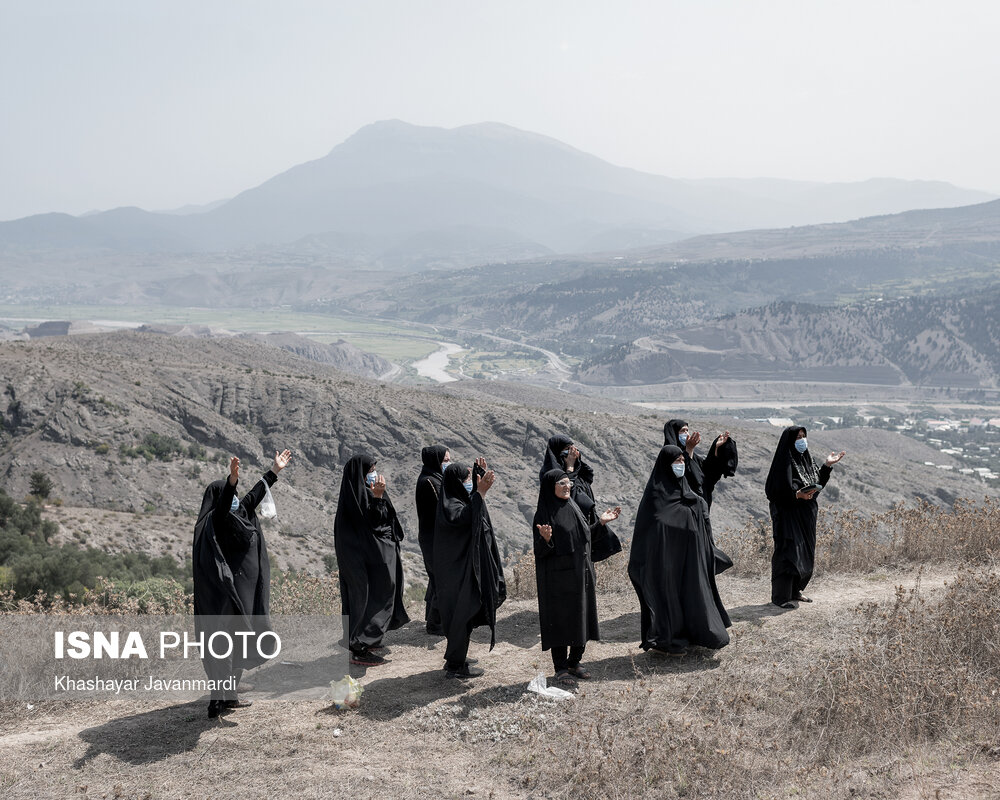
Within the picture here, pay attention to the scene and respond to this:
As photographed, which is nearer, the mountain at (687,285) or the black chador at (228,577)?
the black chador at (228,577)

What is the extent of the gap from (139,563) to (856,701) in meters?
13.0

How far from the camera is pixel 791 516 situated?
7359 mm

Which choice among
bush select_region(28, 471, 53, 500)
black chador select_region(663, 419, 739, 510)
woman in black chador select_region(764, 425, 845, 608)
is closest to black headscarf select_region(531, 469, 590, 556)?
black chador select_region(663, 419, 739, 510)

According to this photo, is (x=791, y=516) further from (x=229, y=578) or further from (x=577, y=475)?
(x=229, y=578)

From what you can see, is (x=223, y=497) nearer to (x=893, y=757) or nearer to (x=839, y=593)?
(x=893, y=757)

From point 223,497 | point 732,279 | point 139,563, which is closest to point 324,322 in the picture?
point 732,279

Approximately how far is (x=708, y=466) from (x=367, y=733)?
12.9 ft

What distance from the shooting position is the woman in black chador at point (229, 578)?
5.47m

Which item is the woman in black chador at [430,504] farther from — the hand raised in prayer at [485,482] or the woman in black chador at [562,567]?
the woman in black chador at [562,567]

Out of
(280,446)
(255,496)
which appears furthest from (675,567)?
(280,446)

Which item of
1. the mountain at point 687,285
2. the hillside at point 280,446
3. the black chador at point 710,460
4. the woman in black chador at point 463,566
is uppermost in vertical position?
the mountain at point 687,285

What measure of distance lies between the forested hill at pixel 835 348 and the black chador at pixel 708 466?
92.6 m

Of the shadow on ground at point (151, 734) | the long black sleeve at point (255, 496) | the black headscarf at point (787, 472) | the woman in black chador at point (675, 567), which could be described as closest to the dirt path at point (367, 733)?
the shadow on ground at point (151, 734)

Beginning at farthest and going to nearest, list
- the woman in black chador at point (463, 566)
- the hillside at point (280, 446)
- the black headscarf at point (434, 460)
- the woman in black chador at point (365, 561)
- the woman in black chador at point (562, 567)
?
the hillside at point (280, 446) < the black headscarf at point (434, 460) < the woman in black chador at point (365, 561) < the woman in black chador at point (463, 566) < the woman in black chador at point (562, 567)
